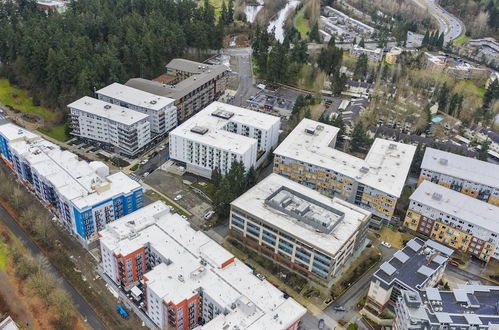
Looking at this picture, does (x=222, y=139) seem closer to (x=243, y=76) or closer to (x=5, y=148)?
(x=5, y=148)

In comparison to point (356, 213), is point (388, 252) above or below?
below

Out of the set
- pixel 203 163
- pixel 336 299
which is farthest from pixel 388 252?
pixel 203 163

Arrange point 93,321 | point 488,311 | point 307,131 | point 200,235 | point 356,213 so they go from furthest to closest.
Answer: point 307,131, point 356,213, point 200,235, point 93,321, point 488,311

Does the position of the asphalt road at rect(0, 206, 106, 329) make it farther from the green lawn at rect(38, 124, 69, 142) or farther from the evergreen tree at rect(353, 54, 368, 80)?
the evergreen tree at rect(353, 54, 368, 80)

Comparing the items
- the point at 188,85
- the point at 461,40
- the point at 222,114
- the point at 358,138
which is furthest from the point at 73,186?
the point at 461,40

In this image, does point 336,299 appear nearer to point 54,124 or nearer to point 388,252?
point 388,252

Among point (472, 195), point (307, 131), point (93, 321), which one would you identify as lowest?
point (93, 321)
